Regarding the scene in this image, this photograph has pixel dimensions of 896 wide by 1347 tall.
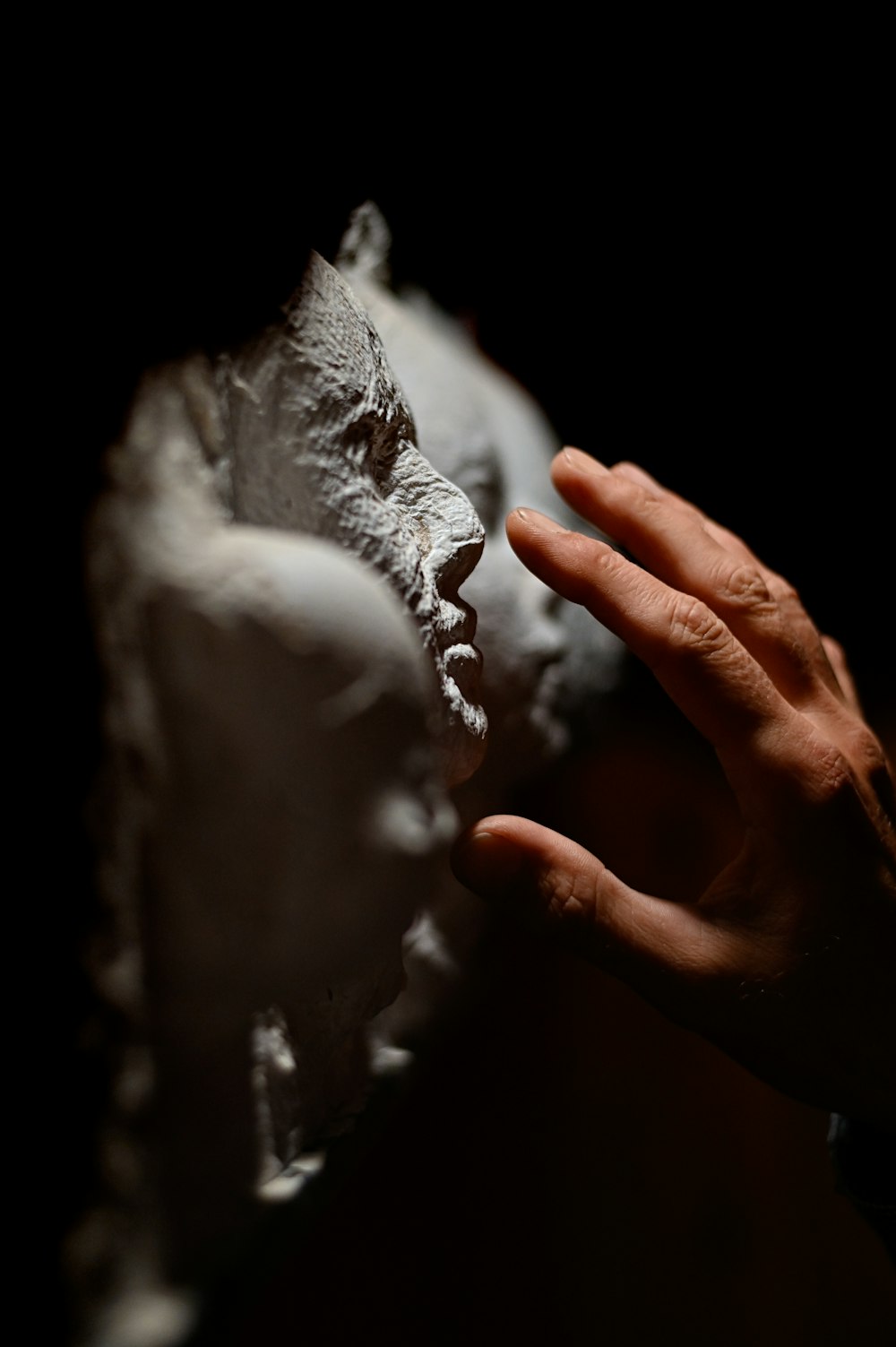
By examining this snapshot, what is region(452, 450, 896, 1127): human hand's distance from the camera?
2.09 ft

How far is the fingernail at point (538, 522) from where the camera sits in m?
0.67

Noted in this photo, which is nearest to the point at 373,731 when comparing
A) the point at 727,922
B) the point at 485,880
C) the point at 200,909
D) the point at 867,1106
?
the point at 200,909

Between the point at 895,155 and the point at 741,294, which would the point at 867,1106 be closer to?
the point at 741,294

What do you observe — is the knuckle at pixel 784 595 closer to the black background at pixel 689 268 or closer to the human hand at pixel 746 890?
the human hand at pixel 746 890

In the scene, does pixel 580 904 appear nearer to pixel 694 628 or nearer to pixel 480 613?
pixel 694 628

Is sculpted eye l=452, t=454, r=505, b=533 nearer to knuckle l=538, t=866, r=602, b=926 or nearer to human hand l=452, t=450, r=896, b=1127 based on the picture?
human hand l=452, t=450, r=896, b=1127

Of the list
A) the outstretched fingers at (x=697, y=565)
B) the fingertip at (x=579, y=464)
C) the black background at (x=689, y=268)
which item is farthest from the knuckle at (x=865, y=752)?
the black background at (x=689, y=268)

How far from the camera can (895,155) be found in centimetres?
122

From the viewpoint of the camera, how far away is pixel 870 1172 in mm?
751

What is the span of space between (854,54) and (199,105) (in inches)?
38.2

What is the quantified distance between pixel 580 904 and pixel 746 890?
114mm

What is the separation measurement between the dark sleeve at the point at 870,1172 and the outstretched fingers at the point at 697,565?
31 centimetres

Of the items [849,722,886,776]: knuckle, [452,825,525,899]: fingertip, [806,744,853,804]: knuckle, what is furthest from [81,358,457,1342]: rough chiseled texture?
[849,722,886,776]: knuckle

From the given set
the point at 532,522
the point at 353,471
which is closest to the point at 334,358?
the point at 353,471
